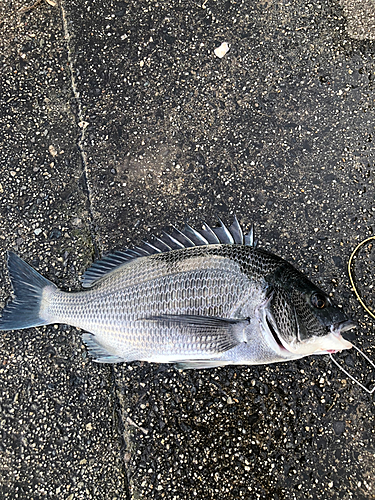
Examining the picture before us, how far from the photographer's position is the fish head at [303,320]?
2193 mm

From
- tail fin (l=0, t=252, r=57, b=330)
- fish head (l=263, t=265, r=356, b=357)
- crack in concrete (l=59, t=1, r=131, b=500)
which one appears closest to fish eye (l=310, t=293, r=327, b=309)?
fish head (l=263, t=265, r=356, b=357)

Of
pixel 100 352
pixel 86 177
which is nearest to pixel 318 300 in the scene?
pixel 100 352

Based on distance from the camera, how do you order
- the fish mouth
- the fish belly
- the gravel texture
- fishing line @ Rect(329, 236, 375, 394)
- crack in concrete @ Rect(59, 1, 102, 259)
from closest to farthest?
1. the fish mouth
2. the fish belly
3. fishing line @ Rect(329, 236, 375, 394)
4. the gravel texture
5. crack in concrete @ Rect(59, 1, 102, 259)

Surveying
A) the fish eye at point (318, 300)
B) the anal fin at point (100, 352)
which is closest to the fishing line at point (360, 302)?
the fish eye at point (318, 300)

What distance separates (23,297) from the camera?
281 centimetres

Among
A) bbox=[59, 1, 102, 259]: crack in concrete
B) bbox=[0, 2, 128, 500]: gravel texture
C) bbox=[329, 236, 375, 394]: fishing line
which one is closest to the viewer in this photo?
bbox=[329, 236, 375, 394]: fishing line

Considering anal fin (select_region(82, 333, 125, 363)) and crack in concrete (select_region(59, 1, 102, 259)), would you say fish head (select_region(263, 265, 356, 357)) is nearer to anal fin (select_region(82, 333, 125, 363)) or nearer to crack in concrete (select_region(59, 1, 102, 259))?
anal fin (select_region(82, 333, 125, 363))

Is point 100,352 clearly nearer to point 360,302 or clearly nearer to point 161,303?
point 161,303

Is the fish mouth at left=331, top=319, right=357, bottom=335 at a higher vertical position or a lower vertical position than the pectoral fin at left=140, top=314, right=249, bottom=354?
higher

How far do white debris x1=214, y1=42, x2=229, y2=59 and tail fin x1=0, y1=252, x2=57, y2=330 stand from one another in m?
2.25

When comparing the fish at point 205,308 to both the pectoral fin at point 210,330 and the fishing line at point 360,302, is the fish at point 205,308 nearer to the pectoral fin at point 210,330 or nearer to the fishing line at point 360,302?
the pectoral fin at point 210,330

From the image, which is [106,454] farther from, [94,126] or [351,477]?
[94,126]

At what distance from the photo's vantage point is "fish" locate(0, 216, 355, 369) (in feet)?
7.32

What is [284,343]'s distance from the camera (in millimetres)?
2232
